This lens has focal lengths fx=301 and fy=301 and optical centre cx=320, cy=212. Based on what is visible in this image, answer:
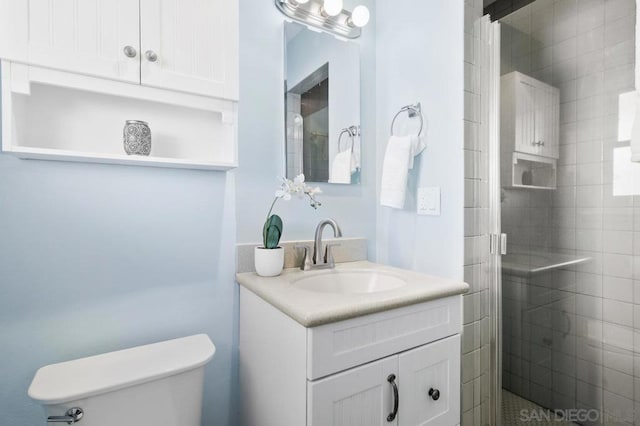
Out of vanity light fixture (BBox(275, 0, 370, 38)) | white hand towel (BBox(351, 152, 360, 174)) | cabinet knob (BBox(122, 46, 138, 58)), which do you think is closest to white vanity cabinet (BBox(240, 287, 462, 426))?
white hand towel (BBox(351, 152, 360, 174))

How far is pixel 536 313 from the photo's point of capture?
1262 millimetres

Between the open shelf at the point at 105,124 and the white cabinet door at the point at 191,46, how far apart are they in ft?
0.17

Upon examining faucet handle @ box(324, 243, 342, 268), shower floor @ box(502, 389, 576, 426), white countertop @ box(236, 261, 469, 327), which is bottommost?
shower floor @ box(502, 389, 576, 426)

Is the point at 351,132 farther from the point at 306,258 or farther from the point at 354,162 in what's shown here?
the point at 306,258

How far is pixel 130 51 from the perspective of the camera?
2.98ft

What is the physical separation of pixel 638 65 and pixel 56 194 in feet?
6.07

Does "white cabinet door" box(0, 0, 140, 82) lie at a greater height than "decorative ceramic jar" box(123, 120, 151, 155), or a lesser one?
greater

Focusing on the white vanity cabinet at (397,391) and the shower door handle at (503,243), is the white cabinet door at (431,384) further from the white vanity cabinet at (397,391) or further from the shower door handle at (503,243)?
the shower door handle at (503,243)

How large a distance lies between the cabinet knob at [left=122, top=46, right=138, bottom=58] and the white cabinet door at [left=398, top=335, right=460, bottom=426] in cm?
123

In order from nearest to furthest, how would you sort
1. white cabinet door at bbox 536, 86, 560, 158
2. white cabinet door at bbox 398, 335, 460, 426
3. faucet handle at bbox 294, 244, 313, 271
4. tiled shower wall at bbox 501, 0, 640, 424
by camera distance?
white cabinet door at bbox 398, 335, 460, 426, tiled shower wall at bbox 501, 0, 640, 424, white cabinet door at bbox 536, 86, 560, 158, faucet handle at bbox 294, 244, 313, 271

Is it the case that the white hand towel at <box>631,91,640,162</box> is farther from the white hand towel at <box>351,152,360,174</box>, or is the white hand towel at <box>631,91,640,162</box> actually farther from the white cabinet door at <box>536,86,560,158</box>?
the white hand towel at <box>351,152,360,174</box>

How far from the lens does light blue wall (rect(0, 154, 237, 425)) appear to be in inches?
35.9

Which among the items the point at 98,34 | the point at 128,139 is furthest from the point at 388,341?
the point at 98,34

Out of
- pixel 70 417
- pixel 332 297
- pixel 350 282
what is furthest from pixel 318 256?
pixel 70 417
